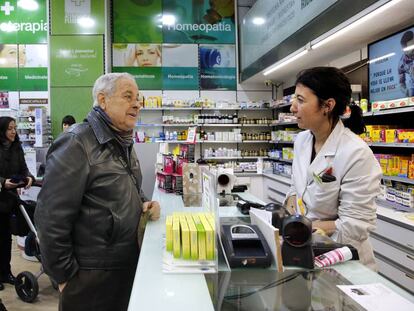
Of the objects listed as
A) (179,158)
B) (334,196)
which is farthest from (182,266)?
(179,158)

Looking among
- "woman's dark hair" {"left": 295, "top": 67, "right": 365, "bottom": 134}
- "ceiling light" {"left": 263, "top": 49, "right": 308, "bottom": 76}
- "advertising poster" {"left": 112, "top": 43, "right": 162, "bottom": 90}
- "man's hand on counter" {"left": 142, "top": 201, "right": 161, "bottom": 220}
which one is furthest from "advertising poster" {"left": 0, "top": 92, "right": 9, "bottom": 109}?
"woman's dark hair" {"left": 295, "top": 67, "right": 365, "bottom": 134}

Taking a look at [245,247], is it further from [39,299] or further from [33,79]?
[33,79]

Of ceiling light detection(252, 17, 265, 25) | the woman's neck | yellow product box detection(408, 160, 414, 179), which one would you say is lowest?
yellow product box detection(408, 160, 414, 179)

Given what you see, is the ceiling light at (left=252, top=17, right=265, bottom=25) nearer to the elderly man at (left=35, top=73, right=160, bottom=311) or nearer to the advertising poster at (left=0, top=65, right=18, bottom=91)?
the elderly man at (left=35, top=73, right=160, bottom=311)

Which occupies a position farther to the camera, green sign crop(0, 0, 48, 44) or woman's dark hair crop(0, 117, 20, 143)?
green sign crop(0, 0, 48, 44)

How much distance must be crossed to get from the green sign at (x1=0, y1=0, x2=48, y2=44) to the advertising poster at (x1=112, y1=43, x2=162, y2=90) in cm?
172

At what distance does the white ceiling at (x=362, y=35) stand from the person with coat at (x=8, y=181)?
3.76 meters

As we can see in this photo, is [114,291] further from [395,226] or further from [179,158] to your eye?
[395,226]

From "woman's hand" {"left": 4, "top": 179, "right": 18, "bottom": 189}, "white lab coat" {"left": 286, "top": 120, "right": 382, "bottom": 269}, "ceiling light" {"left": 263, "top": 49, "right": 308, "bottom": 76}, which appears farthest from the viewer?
"ceiling light" {"left": 263, "top": 49, "right": 308, "bottom": 76}

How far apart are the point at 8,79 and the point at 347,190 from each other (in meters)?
8.26

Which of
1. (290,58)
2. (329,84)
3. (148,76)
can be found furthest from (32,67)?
(329,84)

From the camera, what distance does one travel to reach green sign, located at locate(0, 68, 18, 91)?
25.9 ft

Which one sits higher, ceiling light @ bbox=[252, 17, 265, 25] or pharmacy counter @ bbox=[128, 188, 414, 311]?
ceiling light @ bbox=[252, 17, 265, 25]

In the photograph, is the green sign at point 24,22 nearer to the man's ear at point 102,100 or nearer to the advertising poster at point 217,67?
the advertising poster at point 217,67
